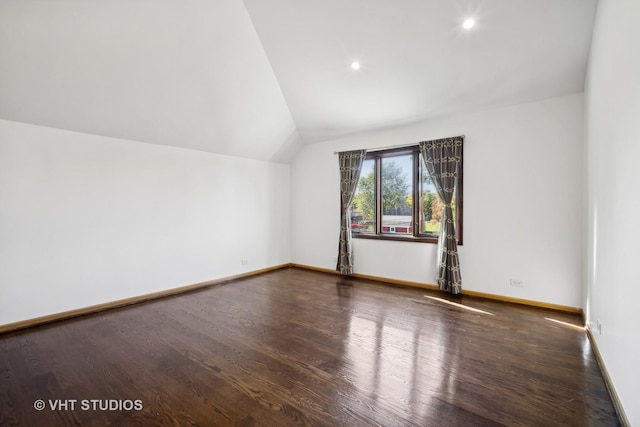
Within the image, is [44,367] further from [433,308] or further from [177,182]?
[433,308]

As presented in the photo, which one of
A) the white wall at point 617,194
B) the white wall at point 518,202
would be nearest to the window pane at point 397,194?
the white wall at point 518,202

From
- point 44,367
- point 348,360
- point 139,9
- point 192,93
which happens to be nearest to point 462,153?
point 348,360

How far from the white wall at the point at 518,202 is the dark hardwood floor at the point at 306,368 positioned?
0.45 metres

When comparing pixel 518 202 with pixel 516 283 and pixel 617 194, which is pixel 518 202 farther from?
pixel 617 194

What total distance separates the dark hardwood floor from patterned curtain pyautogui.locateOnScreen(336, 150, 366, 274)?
160cm

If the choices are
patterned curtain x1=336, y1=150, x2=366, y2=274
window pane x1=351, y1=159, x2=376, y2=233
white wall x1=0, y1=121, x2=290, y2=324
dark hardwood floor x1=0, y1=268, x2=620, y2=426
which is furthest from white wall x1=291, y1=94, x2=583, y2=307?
white wall x1=0, y1=121, x2=290, y2=324

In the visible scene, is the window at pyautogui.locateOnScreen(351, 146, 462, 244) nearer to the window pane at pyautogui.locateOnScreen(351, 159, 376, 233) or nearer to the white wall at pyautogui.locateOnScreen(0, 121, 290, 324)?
the window pane at pyautogui.locateOnScreen(351, 159, 376, 233)

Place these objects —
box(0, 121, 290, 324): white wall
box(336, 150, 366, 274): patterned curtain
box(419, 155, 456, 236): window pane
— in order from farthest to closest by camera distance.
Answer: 1. box(336, 150, 366, 274): patterned curtain
2. box(419, 155, 456, 236): window pane
3. box(0, 121, 290, 324): white wall

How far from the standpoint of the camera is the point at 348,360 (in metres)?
2.32

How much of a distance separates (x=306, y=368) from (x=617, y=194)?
7.85 ft

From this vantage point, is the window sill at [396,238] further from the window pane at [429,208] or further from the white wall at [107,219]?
the white wall at [107,219]

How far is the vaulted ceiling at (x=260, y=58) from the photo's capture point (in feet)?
8.46

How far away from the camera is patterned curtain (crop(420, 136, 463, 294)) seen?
3996 millimetres

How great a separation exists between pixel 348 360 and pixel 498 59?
11.3ft
